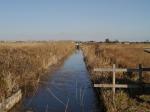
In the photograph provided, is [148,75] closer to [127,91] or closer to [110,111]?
[127,91]

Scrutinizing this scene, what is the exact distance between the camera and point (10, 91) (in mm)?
12719

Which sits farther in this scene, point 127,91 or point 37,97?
point 37,97

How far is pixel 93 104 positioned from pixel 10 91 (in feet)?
11.6

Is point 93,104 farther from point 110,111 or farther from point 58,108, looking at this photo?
point 110,111

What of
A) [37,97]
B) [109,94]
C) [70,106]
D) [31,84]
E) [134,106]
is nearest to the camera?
[134,106]

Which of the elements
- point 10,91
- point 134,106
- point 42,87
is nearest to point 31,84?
point 42,87

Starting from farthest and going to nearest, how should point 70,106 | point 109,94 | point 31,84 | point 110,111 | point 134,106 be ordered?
point 31,84, point 70,106, point 109,94, point 134,106, point 110,111

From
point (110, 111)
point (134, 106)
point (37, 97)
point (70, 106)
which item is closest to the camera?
point (110, 111)

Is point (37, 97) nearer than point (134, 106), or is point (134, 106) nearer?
point (134, 106)

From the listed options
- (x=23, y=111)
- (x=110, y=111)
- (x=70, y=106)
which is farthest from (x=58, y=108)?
(x=110, y=111)

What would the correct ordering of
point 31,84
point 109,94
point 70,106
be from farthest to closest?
point 31,84
point 70,106
point 109,94

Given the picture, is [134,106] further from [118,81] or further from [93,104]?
[118,81]

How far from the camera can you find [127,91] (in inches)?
507

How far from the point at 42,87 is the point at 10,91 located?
Result: 4.45 metres
